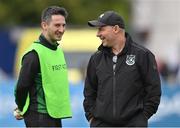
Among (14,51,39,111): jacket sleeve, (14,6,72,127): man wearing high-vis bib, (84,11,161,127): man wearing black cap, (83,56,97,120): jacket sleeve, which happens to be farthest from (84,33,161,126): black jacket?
(14,51,39,111): jacket sleeve

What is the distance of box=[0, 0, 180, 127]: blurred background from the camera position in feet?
56.3

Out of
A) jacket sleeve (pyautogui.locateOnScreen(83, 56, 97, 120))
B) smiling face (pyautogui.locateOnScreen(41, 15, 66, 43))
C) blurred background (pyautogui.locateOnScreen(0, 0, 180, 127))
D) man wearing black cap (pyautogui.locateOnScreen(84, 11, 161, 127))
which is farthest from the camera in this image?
blurred background (pyautogui.locateOnScreen(0, 0, 180, 127))

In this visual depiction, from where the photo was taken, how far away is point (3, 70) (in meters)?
31.9

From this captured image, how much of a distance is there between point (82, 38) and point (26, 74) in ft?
54.5

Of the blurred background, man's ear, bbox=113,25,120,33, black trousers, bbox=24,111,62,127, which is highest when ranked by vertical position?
man's ear, bbox=113,25,120,33

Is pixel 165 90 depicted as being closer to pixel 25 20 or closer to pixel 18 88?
pixel 18 88

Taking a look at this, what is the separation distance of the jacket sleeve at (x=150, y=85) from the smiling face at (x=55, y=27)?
1006 mm

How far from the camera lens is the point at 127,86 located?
917 centimetres

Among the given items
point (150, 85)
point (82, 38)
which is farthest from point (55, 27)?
point (82, 38)

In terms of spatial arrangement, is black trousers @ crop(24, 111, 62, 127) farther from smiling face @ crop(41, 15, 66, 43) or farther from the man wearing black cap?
smiling face @ crop(41, 15, 66, 43)

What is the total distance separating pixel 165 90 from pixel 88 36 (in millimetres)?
8689

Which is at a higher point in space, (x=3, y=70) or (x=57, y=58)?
(x=57, y=58)

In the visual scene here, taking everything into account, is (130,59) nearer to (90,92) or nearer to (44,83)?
(90,92)

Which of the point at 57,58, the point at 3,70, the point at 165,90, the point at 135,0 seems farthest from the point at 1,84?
the point at 135,0
